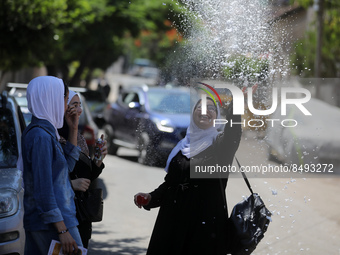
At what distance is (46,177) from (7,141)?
3.02 meters

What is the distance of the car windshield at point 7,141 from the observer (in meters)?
6.20

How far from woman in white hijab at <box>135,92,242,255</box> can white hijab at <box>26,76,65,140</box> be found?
1.13 meters

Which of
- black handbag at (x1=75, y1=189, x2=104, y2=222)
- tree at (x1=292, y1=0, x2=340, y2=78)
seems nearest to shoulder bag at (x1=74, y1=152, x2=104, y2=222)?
black handbag at (x1=75, y1=189, x2=104, y2=222)

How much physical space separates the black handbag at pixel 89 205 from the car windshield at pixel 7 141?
2.00 metres

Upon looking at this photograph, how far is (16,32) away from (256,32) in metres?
12.2

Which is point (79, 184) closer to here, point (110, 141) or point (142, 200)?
point (142, 200)

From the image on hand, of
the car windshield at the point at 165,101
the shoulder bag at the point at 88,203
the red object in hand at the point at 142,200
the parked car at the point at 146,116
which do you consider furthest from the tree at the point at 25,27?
the shoulder bag at the point at 88,203

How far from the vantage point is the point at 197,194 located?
4.55m

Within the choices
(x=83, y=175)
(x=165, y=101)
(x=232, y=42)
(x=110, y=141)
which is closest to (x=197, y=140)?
(x=83, y=175)

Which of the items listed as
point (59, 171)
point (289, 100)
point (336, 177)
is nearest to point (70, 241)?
point (59, 171)

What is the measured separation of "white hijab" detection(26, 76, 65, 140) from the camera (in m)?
3.80

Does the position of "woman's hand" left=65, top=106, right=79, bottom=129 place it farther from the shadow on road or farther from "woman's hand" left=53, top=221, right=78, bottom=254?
the shadow on road

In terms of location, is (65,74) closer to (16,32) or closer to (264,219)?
(16,32)

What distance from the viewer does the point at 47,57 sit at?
61.9 feet
